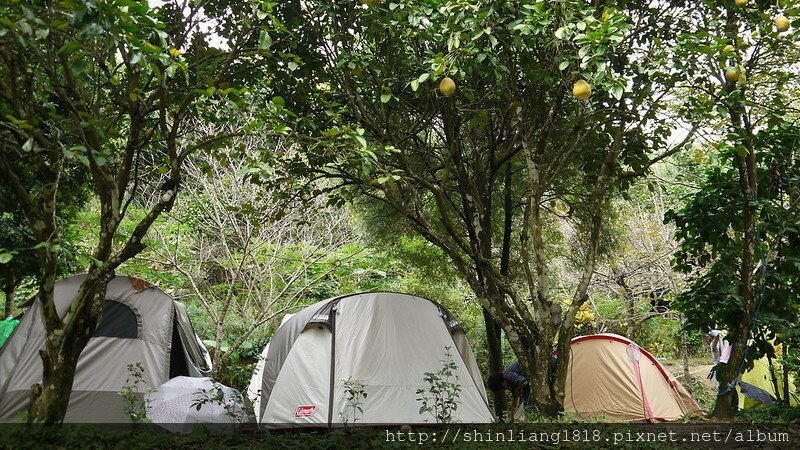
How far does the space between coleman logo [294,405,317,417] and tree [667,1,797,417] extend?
377 cm

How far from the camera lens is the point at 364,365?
5730 millimetres

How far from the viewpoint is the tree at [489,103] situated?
4.10 metres

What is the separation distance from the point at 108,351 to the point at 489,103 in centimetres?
467

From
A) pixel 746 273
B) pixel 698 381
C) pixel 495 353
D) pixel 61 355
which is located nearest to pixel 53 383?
pixel 61 355

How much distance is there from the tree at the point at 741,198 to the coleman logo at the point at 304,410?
3772 mm

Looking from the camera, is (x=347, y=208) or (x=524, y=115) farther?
(x=347, y=208)

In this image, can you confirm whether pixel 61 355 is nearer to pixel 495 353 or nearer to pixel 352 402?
pixel 352 402

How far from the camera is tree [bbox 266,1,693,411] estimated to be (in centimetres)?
410

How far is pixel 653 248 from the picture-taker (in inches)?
453

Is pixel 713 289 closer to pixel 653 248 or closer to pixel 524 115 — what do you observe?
pixel 524 115

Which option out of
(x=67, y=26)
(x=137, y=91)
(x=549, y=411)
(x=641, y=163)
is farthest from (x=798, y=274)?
(x=67, y=26)

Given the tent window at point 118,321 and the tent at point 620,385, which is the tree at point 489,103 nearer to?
the tent at point 620,385

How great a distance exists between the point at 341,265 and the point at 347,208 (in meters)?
1.73

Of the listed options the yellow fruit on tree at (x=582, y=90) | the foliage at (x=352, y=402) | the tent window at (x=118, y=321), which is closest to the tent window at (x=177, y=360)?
the tent window at (x=118, y=321)
